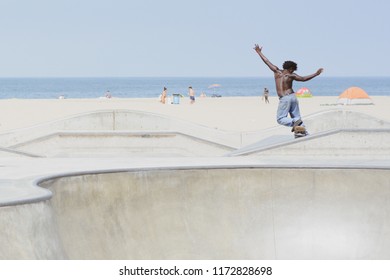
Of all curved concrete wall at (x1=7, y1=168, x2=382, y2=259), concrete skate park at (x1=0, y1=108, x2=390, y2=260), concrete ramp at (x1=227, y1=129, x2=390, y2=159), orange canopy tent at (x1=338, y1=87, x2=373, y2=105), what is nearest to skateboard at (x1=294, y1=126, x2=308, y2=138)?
concrete ramp at (x1=227, y1=129, x2=390, y2=159)

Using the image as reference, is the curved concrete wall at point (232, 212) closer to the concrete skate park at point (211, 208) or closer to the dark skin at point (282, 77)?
the concrete skate park at point (211, 208)

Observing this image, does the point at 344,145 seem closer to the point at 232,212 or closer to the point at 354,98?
the point at 232,212

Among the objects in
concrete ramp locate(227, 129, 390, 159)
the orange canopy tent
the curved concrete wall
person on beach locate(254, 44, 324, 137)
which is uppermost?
person on beach locate(254, 44, 324, 137)

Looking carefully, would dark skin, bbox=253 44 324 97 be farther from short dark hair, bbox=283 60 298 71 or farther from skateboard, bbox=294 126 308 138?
skateboard, bbox=294 126 308 138

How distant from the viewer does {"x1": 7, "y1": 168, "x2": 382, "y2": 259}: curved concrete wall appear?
12.5 metres

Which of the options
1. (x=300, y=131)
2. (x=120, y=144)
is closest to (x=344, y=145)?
(x=300, y=131)

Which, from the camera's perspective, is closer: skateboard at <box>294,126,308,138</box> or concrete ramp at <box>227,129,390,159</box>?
concrete ramp at <box>227,129,390,159</box>

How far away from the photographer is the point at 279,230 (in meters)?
13.4

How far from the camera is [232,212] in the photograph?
1349cm

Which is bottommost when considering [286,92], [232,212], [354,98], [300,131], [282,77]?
[354,98]

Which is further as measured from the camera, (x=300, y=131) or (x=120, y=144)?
(x=120, y=144)

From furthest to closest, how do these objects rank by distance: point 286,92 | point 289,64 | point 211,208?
point 286,92
point 289,64
point 211,208
